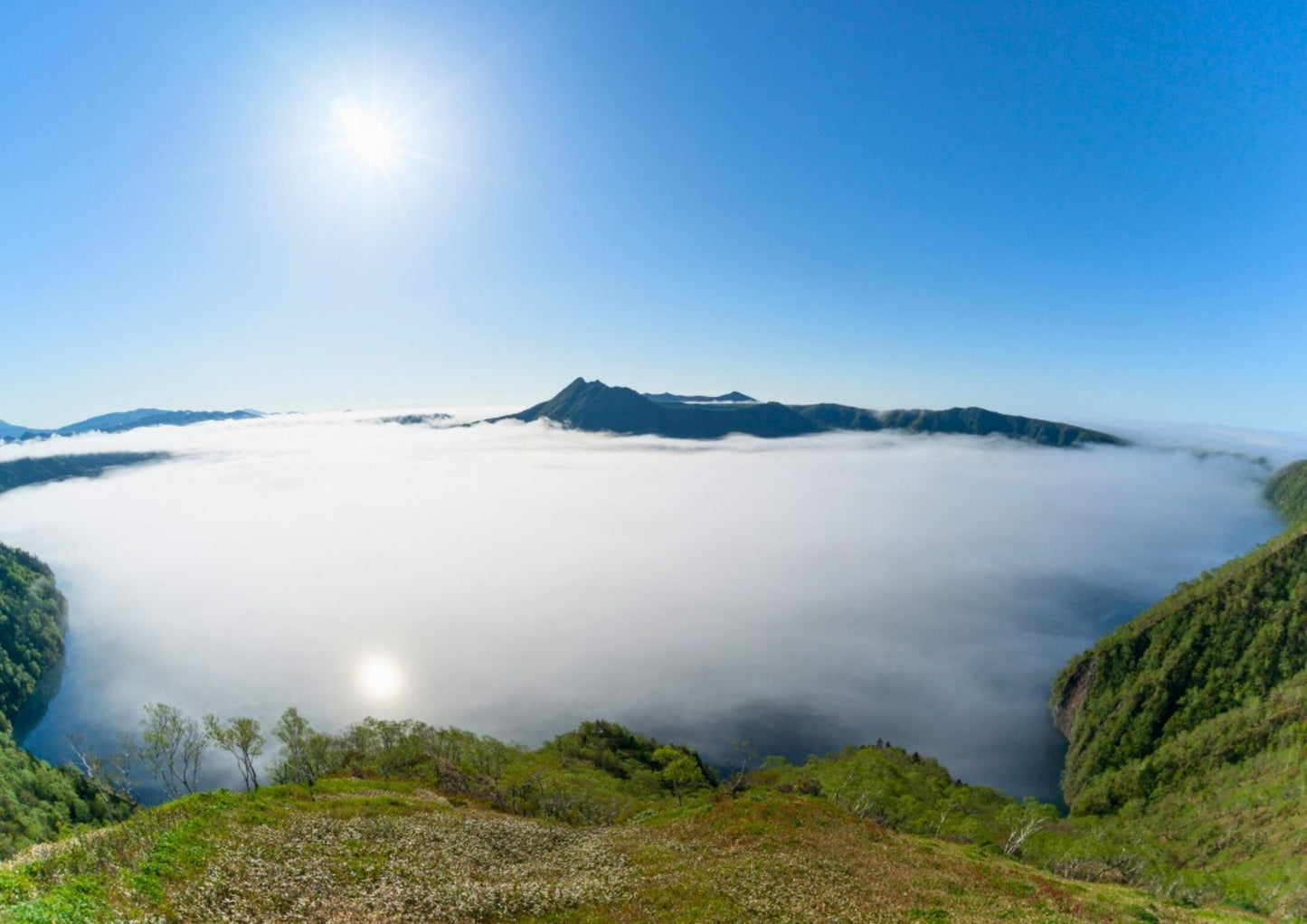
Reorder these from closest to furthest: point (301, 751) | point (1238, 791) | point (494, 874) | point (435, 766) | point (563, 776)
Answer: point (494, 874) → point (301, 751) → point (435, 766) → point (563, 776) → point (1238, 791)

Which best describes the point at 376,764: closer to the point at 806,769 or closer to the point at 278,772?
the point at 278,772

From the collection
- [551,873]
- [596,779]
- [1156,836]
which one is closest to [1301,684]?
[1156,836]

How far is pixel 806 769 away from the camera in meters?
195

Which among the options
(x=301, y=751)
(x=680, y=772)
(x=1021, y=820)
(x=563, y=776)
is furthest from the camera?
(x=680, y=772)

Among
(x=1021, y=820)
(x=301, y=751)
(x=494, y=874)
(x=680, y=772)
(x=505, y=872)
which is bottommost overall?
(x=680, y=772)

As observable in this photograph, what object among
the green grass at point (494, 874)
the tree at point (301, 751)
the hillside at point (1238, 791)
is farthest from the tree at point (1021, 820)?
the tree at point (301, 751)

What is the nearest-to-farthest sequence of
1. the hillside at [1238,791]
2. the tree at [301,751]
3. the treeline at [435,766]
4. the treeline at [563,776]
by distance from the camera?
the treeline at [435,766]
the treeline at [563,776]
the tree at [301,751]
the hillside at [1238,791]

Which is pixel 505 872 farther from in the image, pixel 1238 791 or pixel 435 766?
pixel 1238 791

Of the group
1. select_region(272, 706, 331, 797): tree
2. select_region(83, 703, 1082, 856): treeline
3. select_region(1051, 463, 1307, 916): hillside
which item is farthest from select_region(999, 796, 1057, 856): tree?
select_region(272, 706, 331, 797): tree

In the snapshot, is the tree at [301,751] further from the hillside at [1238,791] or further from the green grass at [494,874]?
the hillside at [1238,791]

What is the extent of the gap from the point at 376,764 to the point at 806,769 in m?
151

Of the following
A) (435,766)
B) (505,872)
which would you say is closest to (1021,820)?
(435,766)

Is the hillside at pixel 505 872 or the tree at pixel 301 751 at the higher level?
the hillside at pixel 505 872

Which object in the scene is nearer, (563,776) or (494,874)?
(494,874)
